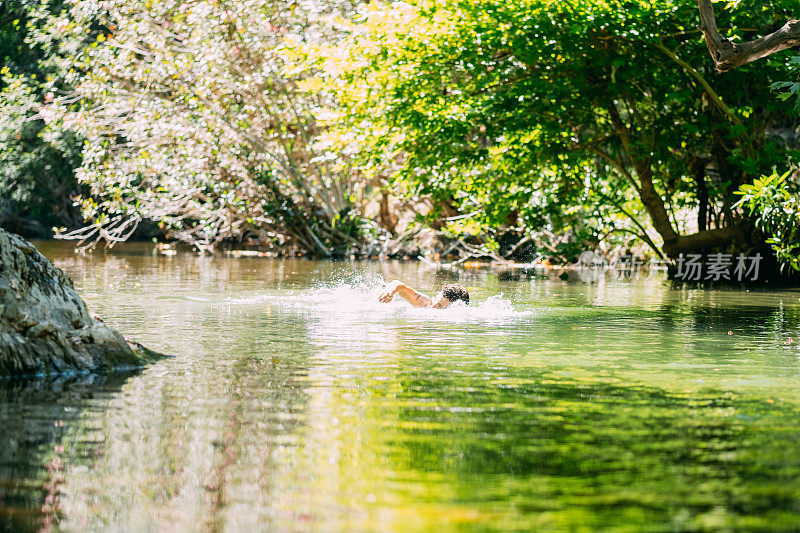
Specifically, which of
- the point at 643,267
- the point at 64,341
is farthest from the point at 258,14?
the point at 64,341

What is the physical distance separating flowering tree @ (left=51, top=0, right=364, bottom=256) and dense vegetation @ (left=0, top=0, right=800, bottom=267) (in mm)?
98

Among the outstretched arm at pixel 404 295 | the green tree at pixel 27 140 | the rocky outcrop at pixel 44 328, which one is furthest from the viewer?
the green tree at pixel 27 140

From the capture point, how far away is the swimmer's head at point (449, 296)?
17156mm

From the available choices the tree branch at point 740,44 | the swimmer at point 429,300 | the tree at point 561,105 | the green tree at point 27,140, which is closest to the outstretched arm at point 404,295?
the swimmer at point 429,300

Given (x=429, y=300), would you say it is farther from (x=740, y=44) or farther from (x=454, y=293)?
(x=740, y=44)

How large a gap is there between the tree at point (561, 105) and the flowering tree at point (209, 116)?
8.96 meters

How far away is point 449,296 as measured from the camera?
56.4 ft

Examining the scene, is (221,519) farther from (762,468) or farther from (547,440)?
(762,468)

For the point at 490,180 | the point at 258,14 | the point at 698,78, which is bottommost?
the point at 490,180

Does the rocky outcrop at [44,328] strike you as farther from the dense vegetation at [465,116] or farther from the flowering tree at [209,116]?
the flowering tree at [209,116]

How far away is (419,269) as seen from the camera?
30.6 meters

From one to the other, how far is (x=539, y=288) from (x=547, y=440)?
15986mm

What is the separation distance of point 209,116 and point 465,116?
13451mm

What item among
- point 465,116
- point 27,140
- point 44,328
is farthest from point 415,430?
point 27,140
